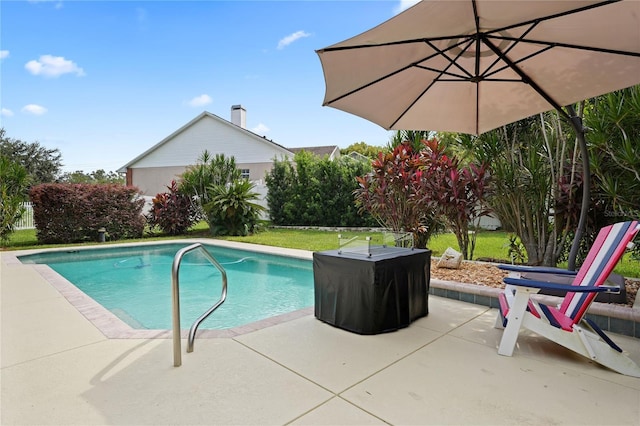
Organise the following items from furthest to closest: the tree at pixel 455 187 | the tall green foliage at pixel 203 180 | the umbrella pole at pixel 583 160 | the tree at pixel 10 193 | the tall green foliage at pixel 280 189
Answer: the tall green foliage at pixel 280 189
the tall green foliage at pixel 203 180
the tree at pixel 10 193
the tree at pixel 455 187
the umbrella pole at pixel 583 160

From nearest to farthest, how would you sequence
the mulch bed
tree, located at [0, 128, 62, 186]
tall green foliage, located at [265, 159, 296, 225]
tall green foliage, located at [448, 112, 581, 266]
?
the mulch bed < tall green foliage, located at [448, 112, 581, 266] < tall green foliage, located at [265, 159, 296, 225] < tree, located at [0, 128, 62, 186]

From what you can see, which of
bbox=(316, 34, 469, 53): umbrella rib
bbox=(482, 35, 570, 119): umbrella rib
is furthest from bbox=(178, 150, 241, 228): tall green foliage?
bbox=(482, 35, 570, 119): umbrella rib

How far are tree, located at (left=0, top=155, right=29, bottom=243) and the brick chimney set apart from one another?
14.1 metres

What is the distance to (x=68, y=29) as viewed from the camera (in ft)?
36.6

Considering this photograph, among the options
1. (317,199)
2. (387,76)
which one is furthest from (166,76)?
(387,76)

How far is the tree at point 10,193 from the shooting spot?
8.75m

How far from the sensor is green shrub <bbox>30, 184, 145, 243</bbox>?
978cm

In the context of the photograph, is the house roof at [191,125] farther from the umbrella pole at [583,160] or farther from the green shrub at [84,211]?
the umbrella pole at [583,160]

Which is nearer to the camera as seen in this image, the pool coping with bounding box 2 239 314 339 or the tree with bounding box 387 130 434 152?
the pool coping with bounding box 2 239 314 339

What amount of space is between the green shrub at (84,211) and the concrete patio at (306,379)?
8061mm

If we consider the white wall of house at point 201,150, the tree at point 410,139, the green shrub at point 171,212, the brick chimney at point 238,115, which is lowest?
the green shrub at point 171,212

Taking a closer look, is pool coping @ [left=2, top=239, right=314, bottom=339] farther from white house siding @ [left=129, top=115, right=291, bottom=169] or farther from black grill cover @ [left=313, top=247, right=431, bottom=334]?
white house siding @ [left=129, top=115, right=291, bottom=169]

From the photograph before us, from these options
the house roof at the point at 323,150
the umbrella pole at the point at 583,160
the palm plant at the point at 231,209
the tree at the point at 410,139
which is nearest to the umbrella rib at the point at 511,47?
the umbrella pole at the point at 583,160

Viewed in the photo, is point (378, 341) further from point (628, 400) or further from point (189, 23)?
point (189, 23)
